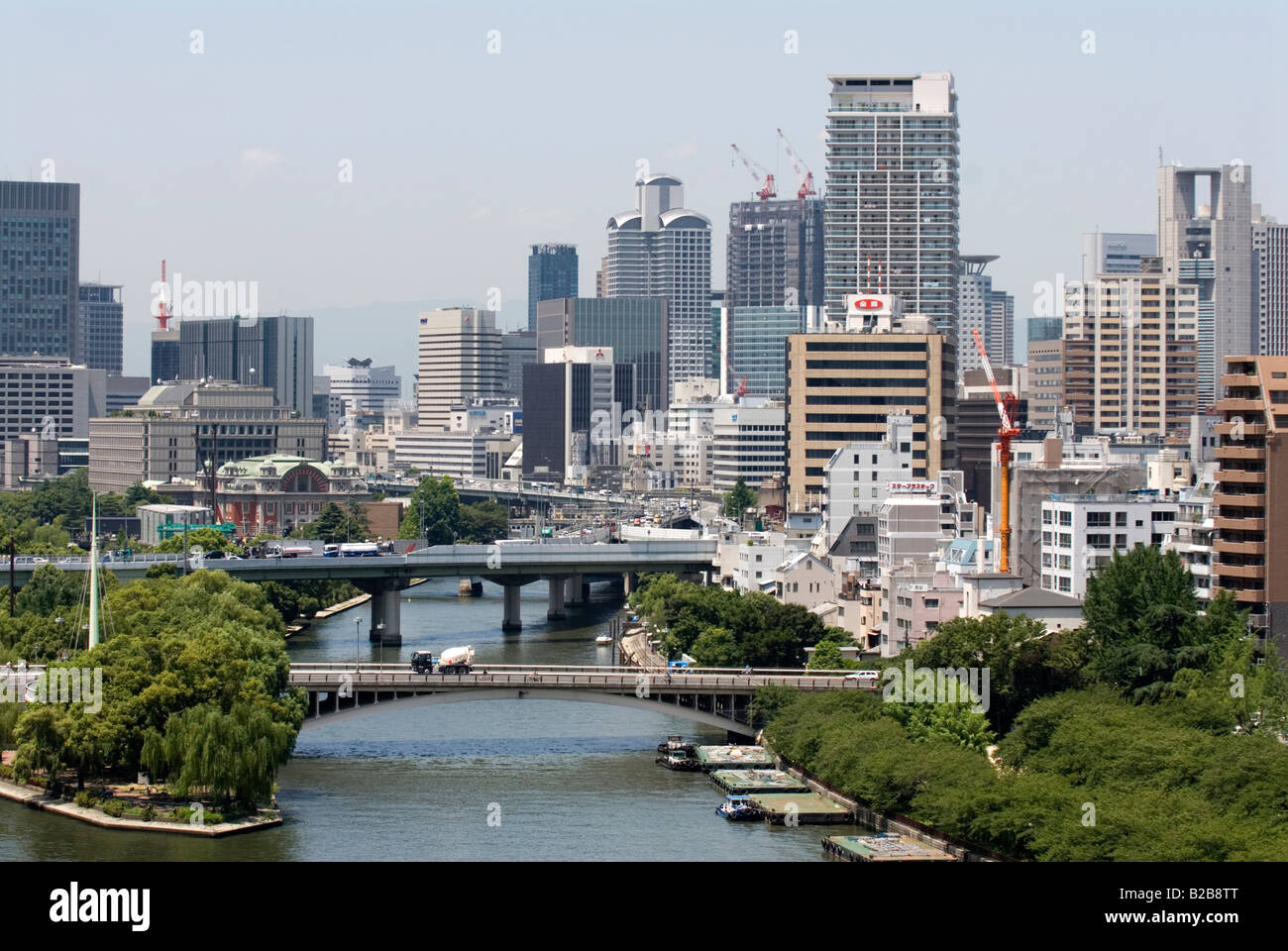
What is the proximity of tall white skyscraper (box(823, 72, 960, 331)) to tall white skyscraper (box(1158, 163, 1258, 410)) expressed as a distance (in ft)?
105

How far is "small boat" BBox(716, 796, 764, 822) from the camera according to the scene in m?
29.4

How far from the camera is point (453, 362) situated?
189 m

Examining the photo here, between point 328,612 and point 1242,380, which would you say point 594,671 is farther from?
point 328,612

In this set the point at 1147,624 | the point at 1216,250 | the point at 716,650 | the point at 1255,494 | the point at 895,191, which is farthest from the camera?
the point at 1216,250

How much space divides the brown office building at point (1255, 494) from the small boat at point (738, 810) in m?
12.1

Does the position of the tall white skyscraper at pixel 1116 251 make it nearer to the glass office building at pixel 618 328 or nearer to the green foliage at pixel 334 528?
the glass office building at pixel 618 328

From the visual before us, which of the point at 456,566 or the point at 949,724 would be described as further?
the point at 456,566

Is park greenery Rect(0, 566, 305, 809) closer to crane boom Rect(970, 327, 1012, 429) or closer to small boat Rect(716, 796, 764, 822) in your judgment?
small boat Rect(716, 796, 764, 822)

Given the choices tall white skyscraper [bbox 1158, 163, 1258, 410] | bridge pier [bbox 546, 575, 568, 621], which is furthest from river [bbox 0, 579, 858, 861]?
tall white skyscraper [bbox 1158, 163, 1258, 410]

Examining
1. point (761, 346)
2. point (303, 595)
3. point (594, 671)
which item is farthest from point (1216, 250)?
point (594, 671)

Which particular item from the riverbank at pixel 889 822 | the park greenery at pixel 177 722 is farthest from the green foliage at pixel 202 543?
the riverbank at pixel 889 822

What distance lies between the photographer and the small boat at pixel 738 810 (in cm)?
2942

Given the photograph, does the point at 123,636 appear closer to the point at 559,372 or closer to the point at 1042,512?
the point at 1042,512

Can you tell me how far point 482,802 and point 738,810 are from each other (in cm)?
379
